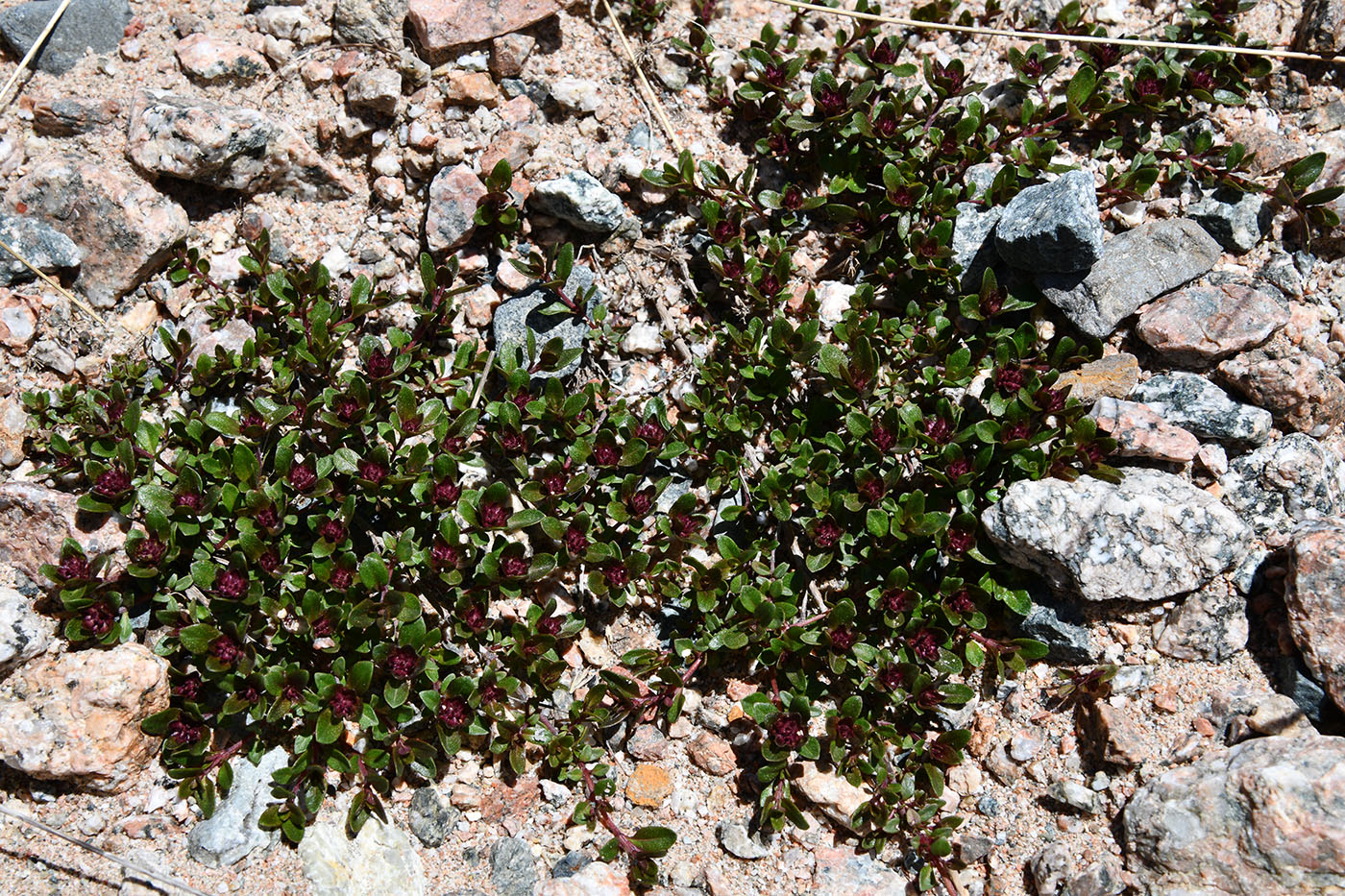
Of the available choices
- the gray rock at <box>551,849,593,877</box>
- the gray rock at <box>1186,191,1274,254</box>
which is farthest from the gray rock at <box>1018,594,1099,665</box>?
the gray rock at <box>551,849,593,877</box>

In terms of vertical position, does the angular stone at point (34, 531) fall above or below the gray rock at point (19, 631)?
above

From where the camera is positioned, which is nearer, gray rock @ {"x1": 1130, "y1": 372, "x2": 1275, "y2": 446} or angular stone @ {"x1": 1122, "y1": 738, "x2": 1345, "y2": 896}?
angular stone @ {"x1": 1122, "y1": 738, "x2": 1345, "y2": 896}

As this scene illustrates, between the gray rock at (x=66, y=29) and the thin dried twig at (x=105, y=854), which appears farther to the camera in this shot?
the gray rock at (x=66, y=29)

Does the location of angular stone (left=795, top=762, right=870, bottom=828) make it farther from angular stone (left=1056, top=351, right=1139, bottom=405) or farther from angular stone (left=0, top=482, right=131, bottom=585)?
angular stone (left=0, top=482, right=131, bottom=585)

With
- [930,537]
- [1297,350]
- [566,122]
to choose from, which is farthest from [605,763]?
[1297,350]

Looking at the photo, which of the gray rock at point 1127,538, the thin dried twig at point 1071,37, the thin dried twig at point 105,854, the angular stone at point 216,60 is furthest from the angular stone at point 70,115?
the gray rock at point 1127,538


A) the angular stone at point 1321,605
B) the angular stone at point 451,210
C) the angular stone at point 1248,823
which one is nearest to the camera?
the angular stone at point 1248,823

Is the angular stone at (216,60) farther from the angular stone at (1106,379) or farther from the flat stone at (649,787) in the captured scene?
the angular stone at (1106,379)

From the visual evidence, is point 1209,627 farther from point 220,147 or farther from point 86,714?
point 220,147
